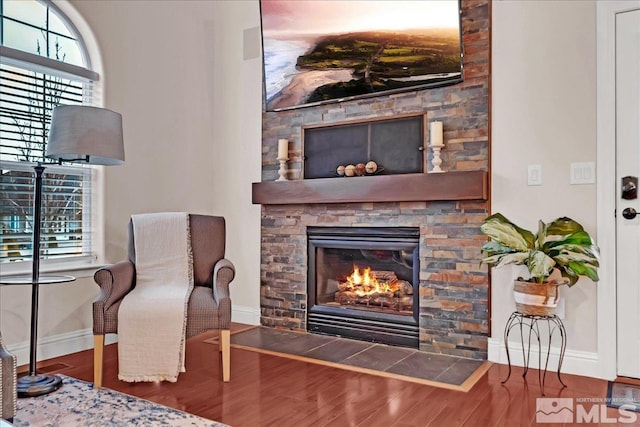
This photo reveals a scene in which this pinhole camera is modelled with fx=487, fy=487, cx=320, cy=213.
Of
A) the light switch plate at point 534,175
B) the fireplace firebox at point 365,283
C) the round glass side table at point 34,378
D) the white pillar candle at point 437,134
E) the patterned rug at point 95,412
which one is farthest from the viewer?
the fireplace firebox at point 365,283

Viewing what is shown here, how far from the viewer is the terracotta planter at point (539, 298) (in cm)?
254

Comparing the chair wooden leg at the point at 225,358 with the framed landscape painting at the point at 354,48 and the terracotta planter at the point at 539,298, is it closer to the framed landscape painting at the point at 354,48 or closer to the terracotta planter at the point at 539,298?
the terracotta planter at the point at 539,298

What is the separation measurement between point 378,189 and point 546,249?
1.15 metres

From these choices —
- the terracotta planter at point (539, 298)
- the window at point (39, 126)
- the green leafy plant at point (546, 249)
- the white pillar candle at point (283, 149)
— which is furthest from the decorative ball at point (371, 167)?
the window at point (39, 126)

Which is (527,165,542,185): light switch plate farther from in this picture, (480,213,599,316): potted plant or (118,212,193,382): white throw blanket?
(118,212,193,382): white throw blanket

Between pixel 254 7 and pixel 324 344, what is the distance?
280cm

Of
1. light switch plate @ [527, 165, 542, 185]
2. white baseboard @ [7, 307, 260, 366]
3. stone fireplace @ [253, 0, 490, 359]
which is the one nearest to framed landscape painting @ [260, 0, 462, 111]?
stone fireplace @ [253, 0, 490, 359]

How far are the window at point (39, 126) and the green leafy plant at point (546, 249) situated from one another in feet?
8.73

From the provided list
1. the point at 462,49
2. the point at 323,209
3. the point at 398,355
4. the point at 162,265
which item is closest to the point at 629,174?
the point at 462,49

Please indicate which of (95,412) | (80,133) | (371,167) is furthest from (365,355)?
(80,133)

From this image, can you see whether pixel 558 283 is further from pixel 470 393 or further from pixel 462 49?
pixel 462 49

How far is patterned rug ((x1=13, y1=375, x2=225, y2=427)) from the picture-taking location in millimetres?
2109

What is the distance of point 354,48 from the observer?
11.4 feet

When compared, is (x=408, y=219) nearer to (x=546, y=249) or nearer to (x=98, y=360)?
(x=546, y=249)
